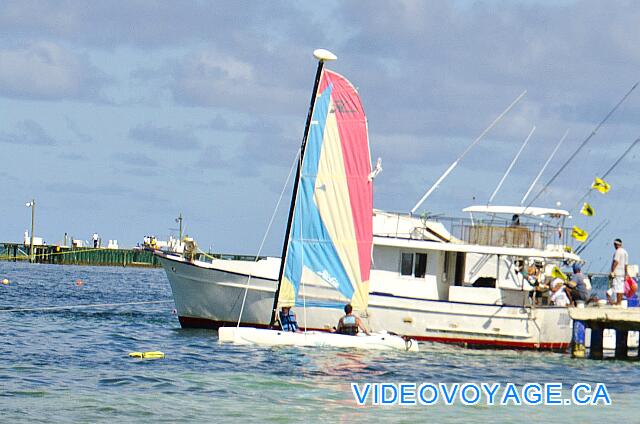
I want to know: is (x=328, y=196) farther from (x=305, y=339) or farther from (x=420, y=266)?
(x=420, y=266)

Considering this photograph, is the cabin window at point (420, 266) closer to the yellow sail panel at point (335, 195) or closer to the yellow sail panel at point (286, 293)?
the yellow sail panel at point (335, 195)

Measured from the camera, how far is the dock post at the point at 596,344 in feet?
116

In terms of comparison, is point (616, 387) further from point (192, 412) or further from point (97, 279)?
point (97, 279)

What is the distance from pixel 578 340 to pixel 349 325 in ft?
27.9

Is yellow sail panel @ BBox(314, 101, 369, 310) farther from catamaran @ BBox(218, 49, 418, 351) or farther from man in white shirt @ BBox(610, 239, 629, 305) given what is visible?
man in white shirt @ BBox(610, 239, 629, 305)

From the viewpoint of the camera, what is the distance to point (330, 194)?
32.4 m

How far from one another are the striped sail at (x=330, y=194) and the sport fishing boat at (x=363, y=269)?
0.09 ft

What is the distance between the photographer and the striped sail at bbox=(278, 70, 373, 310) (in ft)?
106

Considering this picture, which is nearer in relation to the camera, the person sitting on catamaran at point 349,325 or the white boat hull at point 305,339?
the white boat hull at point 305,339

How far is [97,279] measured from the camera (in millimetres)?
80938

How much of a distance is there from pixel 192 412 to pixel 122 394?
2.14 metres

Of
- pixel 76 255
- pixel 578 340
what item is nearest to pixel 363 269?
pixel 578 340

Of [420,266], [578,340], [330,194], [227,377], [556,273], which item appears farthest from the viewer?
[556,273]

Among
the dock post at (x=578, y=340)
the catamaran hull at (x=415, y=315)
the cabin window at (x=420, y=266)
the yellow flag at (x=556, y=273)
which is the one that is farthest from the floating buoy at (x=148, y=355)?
the yellow flag at (x=556, y=273)
